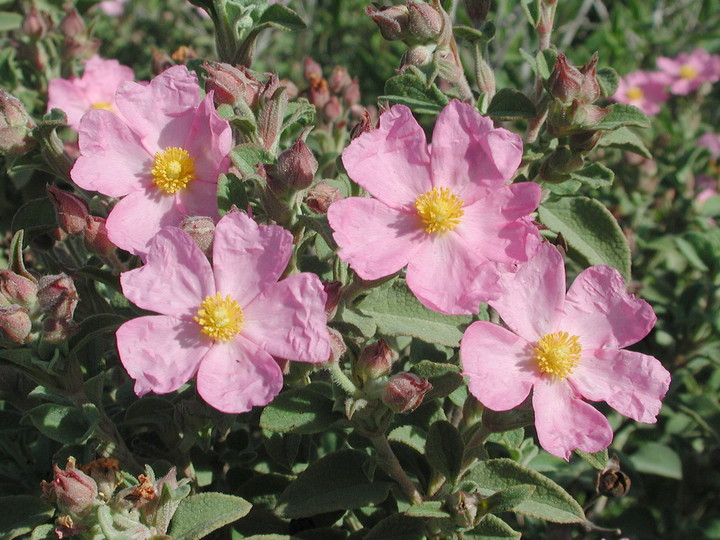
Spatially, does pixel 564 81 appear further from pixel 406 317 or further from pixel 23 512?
pixel 23 512

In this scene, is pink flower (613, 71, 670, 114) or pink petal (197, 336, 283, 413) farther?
pink flower (613, 71, 670, 114)

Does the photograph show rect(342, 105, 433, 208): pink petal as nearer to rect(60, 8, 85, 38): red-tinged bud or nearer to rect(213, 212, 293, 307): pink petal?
rect(213, 212, 293, 307): pink petal

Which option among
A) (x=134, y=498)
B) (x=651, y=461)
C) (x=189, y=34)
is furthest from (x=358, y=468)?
(x=189, y=34)

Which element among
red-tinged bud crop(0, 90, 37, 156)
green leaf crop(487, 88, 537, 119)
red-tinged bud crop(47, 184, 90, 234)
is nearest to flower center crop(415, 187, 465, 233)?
green leaf crop(487, 88, 537, 119)

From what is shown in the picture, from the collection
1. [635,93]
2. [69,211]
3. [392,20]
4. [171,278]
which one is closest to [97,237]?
[69,211]

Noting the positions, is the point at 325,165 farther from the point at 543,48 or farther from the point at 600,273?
the point at 600,273

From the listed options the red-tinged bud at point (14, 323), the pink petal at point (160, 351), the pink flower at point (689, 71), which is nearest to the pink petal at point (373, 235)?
the pink petal at point (160, 351)
